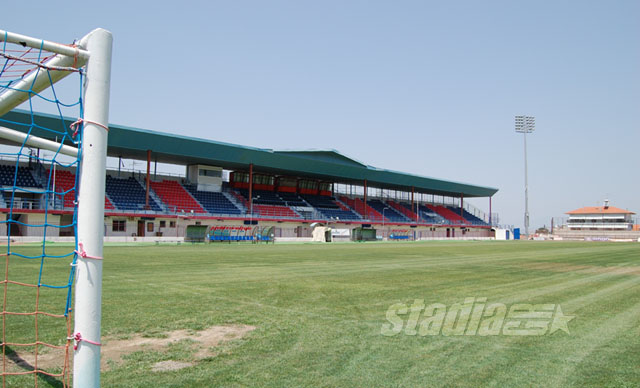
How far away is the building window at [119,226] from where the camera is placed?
45188 mm

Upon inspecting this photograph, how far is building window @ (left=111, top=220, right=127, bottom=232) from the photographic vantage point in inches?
1779

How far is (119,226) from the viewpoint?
150ft

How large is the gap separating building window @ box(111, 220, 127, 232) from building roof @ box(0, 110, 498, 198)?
7.32 meters

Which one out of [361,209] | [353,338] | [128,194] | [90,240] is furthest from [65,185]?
[90,240]

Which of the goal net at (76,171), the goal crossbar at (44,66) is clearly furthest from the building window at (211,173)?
the goal crossbar at (44,66)

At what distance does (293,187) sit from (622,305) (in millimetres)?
62907

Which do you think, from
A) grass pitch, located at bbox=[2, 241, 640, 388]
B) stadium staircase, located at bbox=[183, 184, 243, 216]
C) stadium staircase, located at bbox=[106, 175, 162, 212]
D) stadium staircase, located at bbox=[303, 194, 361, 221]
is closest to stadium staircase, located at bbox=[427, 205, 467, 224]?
stadium staircase, located at bbox=[303, 194, 361, 221]

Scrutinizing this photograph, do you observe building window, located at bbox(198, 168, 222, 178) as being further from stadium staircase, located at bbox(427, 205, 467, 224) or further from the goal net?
the goal net

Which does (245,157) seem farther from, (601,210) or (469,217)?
(601,210)

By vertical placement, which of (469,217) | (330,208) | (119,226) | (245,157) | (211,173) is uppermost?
(245,157)

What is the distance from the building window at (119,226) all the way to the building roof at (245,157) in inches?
288

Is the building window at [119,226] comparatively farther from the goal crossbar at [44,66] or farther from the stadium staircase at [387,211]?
the goal crossbar at [44,66]

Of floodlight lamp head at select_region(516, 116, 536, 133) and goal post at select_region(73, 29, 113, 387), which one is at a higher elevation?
floodlight lamp head at select_region(516, 116, 536, 133)

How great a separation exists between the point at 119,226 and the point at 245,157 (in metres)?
16.4
